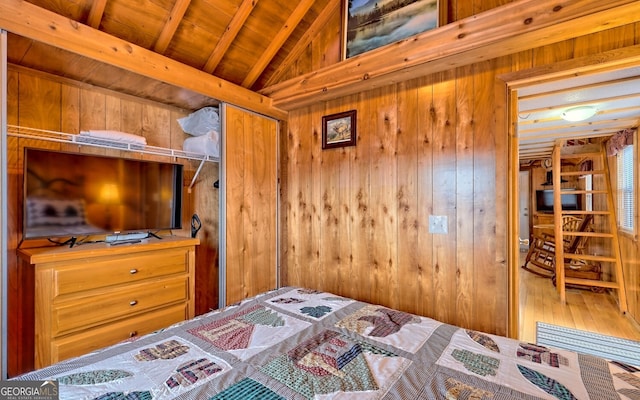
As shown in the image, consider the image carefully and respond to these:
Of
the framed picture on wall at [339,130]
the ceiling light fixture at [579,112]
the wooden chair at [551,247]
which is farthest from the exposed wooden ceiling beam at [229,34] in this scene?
the wooden chair at [551,247]

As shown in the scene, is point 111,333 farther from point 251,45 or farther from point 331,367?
point 251,45

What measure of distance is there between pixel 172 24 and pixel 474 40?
75.7 inches

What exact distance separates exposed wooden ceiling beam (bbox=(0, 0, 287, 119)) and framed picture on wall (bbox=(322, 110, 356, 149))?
73cm

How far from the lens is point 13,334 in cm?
184

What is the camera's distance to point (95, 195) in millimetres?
2002

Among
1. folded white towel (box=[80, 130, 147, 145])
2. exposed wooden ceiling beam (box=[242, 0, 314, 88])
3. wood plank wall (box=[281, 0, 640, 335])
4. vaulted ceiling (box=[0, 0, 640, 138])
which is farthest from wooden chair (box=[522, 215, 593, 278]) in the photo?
folded white towel (box=[80, 130, 147, 145])

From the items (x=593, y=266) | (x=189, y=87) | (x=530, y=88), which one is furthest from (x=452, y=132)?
(x=593, y=266)

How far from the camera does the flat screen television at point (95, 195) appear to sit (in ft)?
5.84

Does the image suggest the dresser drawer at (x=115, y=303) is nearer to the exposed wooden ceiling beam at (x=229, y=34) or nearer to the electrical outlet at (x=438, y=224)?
the exposed wooden ceiling beam at (x=229, y=34)

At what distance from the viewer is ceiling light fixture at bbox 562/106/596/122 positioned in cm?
257

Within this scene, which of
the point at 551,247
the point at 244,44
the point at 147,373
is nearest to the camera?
the point at 147,373

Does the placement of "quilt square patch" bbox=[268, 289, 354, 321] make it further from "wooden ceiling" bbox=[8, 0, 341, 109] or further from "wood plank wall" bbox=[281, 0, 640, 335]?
"wooden ceiling" bbox=[8, 0, 341, 109]

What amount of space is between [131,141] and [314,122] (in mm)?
1462

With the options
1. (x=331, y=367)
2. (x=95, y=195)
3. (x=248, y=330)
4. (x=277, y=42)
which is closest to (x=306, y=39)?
(x=277, y=42)
